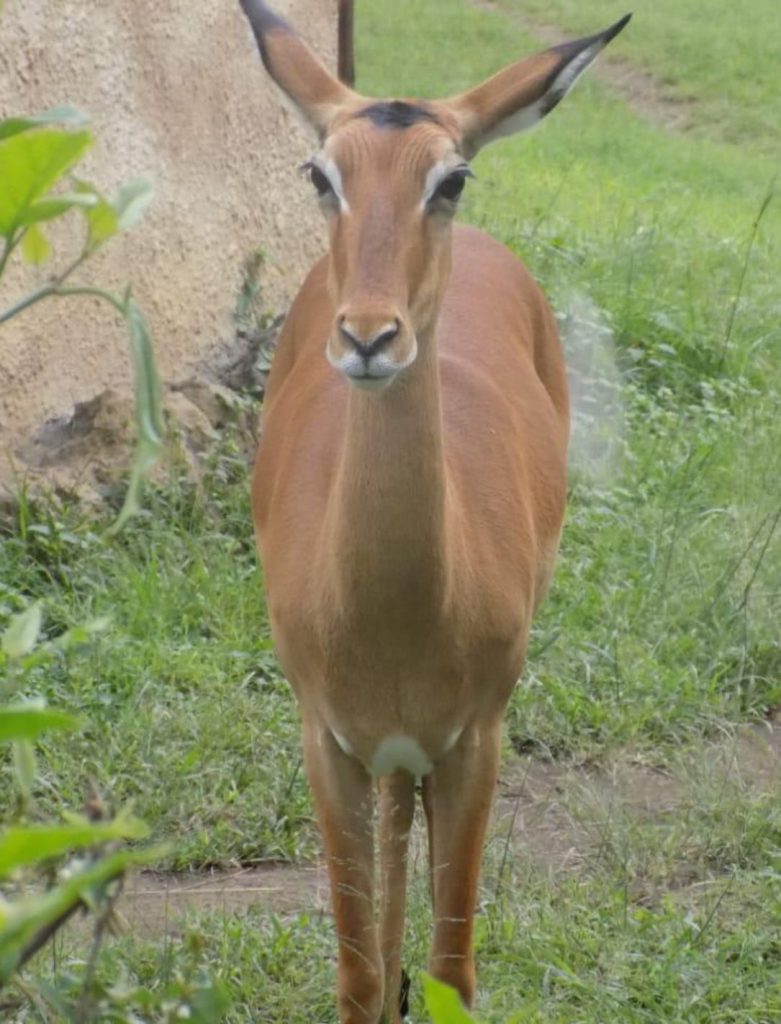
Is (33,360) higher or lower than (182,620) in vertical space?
higher

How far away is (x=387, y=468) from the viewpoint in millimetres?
2684

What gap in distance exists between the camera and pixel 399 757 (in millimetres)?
2963

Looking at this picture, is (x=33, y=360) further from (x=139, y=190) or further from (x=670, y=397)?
(x=139, y=190)

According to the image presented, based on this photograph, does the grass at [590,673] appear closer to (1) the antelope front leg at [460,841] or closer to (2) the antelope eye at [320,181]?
(1) the antelope front leg at [460,841]

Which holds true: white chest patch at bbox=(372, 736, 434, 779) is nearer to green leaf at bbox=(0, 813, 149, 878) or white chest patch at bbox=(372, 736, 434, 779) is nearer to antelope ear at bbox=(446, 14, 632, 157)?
antelope ear at bbox=(446, 14, 632, 157)

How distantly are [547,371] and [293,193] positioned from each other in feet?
5.74

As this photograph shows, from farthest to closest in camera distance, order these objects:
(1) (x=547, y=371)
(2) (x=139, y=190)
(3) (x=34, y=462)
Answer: (3) (x=34, y=462) → (1) (x=547, y=371) → (2) (x=139, y=190)

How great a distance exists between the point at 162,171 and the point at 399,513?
2.72 meters

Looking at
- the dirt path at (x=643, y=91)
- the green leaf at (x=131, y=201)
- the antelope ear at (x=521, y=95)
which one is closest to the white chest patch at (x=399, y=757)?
the antelope ear at (x=521, y=95)

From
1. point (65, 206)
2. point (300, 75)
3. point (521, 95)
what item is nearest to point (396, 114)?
point (521, 95)

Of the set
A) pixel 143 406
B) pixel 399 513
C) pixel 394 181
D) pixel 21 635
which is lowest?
pixel 399 513

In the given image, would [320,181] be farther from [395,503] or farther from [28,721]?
[28,721]

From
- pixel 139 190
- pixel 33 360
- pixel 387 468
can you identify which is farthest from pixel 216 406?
pixel 139 190

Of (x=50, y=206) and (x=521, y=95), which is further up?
(x=50, y=206)
